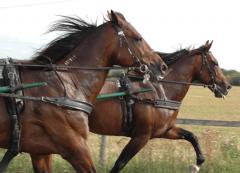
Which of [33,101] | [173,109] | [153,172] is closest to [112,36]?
[33,101]

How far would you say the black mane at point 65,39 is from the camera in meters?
5.37

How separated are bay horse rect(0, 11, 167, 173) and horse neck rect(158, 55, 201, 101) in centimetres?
275

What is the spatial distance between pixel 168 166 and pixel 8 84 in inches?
171

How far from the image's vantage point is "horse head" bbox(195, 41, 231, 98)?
334 inches

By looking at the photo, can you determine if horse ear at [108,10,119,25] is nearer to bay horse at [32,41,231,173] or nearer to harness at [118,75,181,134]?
bay horse at [32,41,231,173]

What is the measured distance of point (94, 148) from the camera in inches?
402

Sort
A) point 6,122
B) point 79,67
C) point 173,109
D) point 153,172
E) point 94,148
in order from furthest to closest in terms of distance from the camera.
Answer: point 94,148
point 153,172
point 173,109
point 79,67
point 6,122

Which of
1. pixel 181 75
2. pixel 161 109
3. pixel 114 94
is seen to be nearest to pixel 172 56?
pixel 181 75

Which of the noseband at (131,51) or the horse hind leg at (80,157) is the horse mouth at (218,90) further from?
the horse hind leg at (80,157)

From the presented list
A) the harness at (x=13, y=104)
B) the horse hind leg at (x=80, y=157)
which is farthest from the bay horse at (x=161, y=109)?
the harness at (x=13, y=104)

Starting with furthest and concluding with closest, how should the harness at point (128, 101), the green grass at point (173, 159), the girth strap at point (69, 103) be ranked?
Answer: the green grass at point (173, 159) < the harness at point (128, 101) < the girth strap at point (69, 103)

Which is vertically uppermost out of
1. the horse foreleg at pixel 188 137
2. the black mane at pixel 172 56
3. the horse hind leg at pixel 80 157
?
the black mane at pixel 172 56

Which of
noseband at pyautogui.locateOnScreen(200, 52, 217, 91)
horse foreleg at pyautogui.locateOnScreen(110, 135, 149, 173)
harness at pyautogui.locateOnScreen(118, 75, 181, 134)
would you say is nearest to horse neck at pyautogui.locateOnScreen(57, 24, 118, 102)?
harness at pyautogui.locateOnScreen(118, 75, 181, 134)

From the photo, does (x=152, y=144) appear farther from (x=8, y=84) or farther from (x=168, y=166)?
(x=8, y=84)
